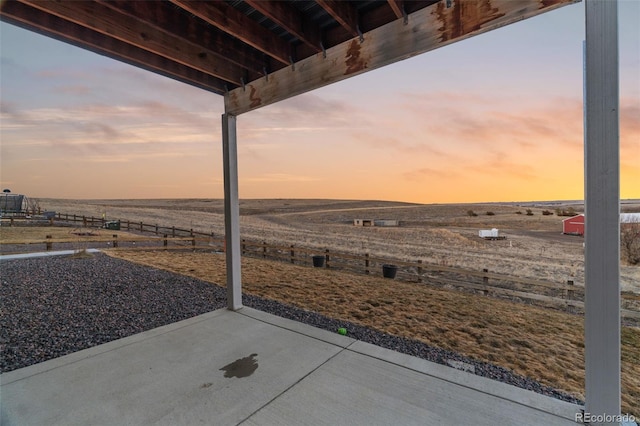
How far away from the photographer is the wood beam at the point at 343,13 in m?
2.32

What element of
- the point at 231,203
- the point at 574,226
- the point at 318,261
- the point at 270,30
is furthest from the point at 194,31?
the point at 574,226

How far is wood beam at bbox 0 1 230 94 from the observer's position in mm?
2403

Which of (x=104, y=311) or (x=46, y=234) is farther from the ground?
(x=46, y=234)

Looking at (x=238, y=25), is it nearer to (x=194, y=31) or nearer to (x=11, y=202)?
(x=194, y=31)

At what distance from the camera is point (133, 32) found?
2.71 meters

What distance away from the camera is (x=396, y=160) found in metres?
28.0

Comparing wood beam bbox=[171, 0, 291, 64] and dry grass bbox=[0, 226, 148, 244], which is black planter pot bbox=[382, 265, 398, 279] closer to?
wood beam bbox=[171, 0, 291, 64]

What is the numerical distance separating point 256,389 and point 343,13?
340 centimetres

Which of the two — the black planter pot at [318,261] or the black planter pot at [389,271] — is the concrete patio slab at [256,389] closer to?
the black planter pot at [389,271]

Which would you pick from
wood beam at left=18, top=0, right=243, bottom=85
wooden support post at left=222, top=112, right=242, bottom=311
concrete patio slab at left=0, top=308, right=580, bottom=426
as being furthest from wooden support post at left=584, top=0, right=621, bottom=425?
wooden support post at left=222, top=112, right=242, bottom=311

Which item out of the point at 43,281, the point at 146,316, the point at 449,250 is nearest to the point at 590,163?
the point at 146,316

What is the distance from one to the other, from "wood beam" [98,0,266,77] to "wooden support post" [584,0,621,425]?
3.27m

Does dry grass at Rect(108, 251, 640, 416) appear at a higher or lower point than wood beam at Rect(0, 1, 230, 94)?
lower

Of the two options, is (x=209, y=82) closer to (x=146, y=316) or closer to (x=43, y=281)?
(x=146, y=316)
